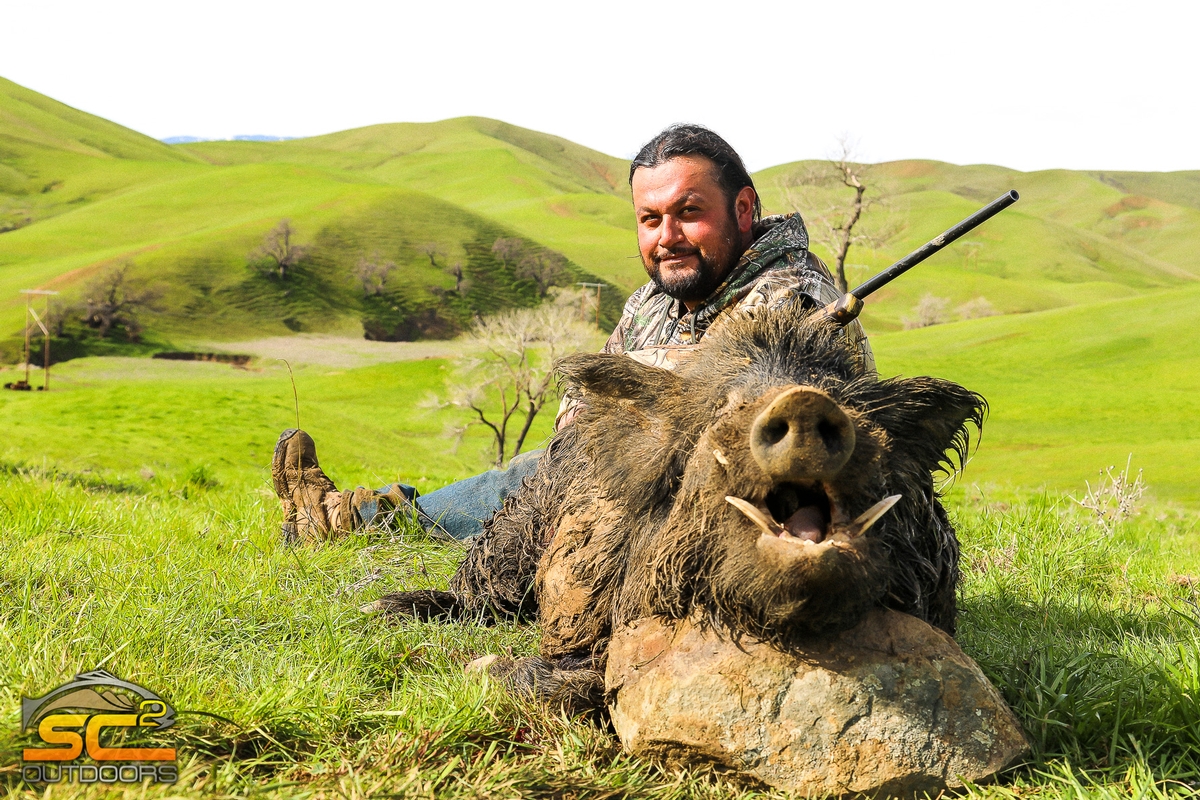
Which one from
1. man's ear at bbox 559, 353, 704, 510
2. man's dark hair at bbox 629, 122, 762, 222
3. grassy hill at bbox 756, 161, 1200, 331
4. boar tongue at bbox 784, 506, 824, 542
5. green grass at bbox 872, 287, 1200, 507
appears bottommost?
green grass at bbox 872, 287, 1200, 507

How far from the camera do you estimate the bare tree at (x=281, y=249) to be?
5778 centimetres

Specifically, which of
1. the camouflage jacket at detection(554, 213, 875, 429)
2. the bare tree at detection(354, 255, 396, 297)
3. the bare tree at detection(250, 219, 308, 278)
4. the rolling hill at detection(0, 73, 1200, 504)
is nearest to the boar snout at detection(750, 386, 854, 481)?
the camouflage jacket at detection(554, 213, 875, 429)

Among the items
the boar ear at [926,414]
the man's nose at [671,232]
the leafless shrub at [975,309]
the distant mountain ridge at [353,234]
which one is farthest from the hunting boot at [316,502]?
the leafless shrub at [975,309]

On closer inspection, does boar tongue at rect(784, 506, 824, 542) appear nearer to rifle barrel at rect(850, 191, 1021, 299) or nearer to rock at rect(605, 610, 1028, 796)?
rock at rect(605, 610, 1028, 796)

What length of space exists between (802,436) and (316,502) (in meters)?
3.82

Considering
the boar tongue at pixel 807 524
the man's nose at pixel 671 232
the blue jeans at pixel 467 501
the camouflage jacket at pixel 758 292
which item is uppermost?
the man's nose at pixel 671 232

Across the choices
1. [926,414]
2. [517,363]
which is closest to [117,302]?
[517,363]

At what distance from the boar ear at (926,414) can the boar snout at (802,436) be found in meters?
0.39

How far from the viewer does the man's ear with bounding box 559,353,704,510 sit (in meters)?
2.37

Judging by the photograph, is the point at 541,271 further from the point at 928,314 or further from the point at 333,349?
the point at 928,314

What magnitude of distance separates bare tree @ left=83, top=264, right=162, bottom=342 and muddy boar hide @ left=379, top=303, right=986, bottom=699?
49.9m

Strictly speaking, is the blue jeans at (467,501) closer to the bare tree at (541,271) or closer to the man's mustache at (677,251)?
the man's mustache at (677,251)

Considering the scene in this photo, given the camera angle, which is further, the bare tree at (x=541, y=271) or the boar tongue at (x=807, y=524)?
the bare tree at (x=541, y=271)

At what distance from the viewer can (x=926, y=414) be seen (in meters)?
2.41
